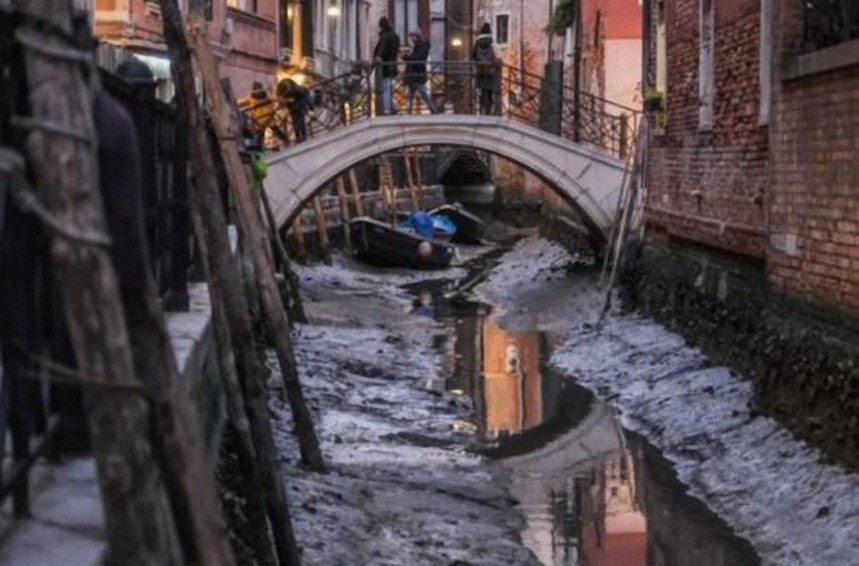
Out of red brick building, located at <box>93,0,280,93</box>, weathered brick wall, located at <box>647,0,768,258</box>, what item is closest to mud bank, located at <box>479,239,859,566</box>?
weathered brick wall, located at <box>647,0,768,258</box>

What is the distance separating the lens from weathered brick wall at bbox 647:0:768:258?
14642 mm

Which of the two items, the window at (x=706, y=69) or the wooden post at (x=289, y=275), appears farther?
the wooden post at (x=289, y=275)

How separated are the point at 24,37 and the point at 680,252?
15845 millimetres

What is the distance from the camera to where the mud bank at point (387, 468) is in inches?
374

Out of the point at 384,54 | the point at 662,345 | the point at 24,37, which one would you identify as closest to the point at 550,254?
the point at 384,54

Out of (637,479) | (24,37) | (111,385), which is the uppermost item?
(24,37)

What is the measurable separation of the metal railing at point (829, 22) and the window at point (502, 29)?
46.9m

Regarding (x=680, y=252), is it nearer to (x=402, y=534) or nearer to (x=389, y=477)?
(x=389, y=477)

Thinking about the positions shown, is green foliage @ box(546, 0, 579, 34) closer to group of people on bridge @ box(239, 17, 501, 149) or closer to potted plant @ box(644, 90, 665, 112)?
group of people on bridge @ box(239, 17, 501, 149)

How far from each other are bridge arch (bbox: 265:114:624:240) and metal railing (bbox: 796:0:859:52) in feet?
40.7

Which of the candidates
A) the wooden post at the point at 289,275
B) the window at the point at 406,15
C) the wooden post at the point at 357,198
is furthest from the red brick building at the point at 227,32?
the window at the point at 406,15

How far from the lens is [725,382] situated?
13812 millimetres

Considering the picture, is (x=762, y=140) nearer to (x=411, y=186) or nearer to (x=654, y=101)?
(x=654, y=101)

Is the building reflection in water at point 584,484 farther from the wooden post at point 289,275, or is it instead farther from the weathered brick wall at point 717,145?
the wooden post at point 289,275
